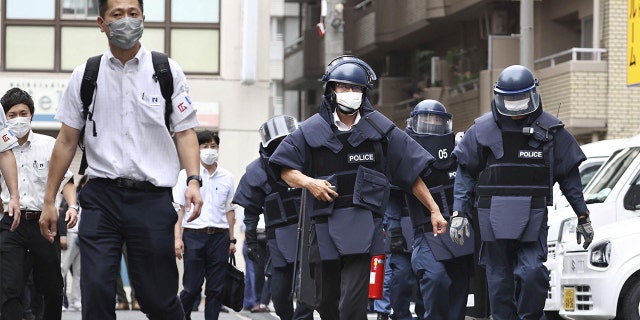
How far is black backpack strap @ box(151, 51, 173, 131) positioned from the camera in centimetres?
865

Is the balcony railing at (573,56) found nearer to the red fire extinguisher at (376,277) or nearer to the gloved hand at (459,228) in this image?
the gloved hand at (459,228)

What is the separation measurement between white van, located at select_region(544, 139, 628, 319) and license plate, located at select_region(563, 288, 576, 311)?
0.51 m

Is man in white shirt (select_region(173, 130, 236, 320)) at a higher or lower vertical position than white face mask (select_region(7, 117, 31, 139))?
lower

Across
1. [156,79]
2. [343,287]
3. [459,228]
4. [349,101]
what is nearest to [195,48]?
[459,228]

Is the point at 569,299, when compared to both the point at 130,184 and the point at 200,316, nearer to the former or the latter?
the point at 130,184

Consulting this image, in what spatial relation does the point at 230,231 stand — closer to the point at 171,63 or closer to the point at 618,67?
the point at 171,63

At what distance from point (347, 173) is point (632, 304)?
4.40m

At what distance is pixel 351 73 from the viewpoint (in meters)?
10.3

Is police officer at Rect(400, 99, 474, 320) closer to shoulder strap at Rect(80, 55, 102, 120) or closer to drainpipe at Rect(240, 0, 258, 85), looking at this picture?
shoulder strap at Rect(80, 55, 102, 120)

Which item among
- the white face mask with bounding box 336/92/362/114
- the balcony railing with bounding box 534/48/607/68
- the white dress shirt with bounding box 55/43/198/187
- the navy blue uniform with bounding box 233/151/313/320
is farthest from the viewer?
the balcony railing with bounding box 534/48/607/68

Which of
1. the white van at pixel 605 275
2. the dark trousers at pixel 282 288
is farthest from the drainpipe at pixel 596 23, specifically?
the dark trousers at pixel 282 288

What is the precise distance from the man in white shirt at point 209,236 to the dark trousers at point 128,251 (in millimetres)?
5911

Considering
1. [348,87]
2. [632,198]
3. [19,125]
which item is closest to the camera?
[348,87]

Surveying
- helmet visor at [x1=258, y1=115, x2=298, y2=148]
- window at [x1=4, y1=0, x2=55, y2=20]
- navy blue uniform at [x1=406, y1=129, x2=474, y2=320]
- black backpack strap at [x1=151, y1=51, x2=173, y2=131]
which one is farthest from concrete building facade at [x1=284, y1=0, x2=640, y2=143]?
black backpack strap at [x1=151, y1=51, x2=173, y2=131]
